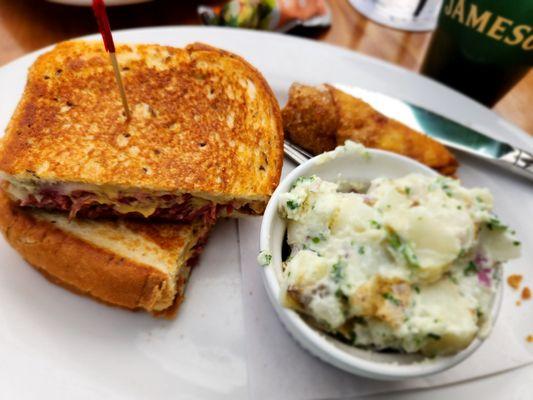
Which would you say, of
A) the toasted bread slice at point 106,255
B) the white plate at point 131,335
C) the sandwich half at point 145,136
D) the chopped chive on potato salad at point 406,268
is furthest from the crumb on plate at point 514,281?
the toasted bread slice at point 106,255

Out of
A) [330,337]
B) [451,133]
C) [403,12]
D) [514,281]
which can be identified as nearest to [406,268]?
[330,337]

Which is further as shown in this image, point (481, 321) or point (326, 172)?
point (326, 172)

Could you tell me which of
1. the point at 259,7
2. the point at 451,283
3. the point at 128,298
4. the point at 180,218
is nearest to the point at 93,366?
the point at 128,298

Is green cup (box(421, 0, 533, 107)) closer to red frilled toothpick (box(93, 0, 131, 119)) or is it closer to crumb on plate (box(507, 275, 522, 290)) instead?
crumb on plate (box(507, 275, 522, 290))

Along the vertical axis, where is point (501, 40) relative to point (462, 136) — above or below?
above

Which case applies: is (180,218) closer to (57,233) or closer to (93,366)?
(57,233)

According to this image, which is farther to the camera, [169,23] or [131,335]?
[169,23]

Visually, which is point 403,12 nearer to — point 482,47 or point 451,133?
point 482,47

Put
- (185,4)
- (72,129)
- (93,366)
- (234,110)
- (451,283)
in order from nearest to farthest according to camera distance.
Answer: (451,283) < (93,366) < (72,129) < (234,110) < (185,4)
